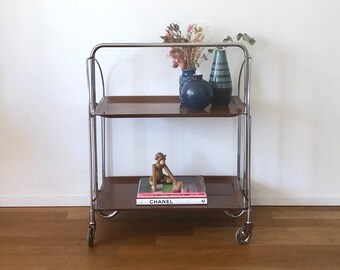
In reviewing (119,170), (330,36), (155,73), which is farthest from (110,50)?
(330,36)

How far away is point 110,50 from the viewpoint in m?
2.51

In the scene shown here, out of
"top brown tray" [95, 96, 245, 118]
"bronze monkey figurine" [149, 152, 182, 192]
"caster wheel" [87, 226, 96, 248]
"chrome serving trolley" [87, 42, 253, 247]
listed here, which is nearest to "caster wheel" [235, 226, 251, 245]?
"chrome serving trolley" [87, 42, 253, 247]

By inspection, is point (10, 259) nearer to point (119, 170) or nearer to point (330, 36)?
point (119, 170)

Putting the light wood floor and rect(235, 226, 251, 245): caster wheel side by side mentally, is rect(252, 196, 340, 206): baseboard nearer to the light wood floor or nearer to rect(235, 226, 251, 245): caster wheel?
the light wood floor

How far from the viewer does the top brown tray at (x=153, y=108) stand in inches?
87.6

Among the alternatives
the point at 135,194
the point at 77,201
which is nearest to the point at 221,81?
the point at 135,194

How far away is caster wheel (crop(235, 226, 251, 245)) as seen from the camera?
2.30 metres

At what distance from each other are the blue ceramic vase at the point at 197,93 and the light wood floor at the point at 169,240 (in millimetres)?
578

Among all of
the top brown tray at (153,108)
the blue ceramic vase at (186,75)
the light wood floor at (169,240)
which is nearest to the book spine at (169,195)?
the light wood floor at (169,240)

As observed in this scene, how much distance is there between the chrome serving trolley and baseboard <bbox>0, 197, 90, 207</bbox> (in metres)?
0.18

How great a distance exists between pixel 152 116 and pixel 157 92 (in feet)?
1.13

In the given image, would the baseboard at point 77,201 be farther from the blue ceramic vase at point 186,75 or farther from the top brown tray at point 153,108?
the blue ceramic vase at point 186,75

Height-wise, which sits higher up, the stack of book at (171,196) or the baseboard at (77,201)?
the stack of book at (171,196)

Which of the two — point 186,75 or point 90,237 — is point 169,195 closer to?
point 90,237
